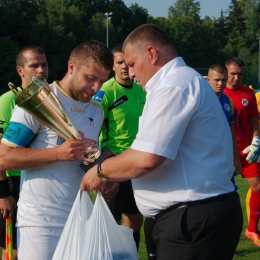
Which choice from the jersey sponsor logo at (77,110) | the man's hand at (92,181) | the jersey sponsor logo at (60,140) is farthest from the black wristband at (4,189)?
the man's hand at (92,181)

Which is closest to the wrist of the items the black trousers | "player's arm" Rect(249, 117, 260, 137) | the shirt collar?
the black trousers

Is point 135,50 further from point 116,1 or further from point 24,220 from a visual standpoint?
point 116,1

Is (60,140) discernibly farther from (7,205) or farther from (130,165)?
(7,205)

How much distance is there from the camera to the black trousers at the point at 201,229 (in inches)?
115

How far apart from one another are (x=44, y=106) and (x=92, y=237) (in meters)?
0.80

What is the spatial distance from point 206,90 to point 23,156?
115cm

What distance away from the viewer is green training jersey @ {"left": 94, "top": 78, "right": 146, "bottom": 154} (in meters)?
5.78

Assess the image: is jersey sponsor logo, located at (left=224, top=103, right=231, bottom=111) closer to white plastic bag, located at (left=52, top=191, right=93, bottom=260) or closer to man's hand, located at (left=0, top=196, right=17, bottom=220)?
Answer: man's hand, located at (left=0, top=196, right=17, bottom=220)

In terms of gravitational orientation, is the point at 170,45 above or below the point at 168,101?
above

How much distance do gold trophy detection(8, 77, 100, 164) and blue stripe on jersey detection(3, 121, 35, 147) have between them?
21 centimetres

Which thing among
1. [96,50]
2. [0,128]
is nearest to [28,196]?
[96,50]

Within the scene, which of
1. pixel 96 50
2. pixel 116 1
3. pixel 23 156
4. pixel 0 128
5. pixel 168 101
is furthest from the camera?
pixel 116 1

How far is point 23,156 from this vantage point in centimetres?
327

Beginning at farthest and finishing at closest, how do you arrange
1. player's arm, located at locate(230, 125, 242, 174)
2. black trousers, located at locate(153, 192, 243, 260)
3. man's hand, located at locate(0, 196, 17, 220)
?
player's arm, located at locate(230, 125, 242, 174)
man's hand, located at locate(0, 196, 17, 220)
black trousers, located at locate(153, 192, 243, 260)
